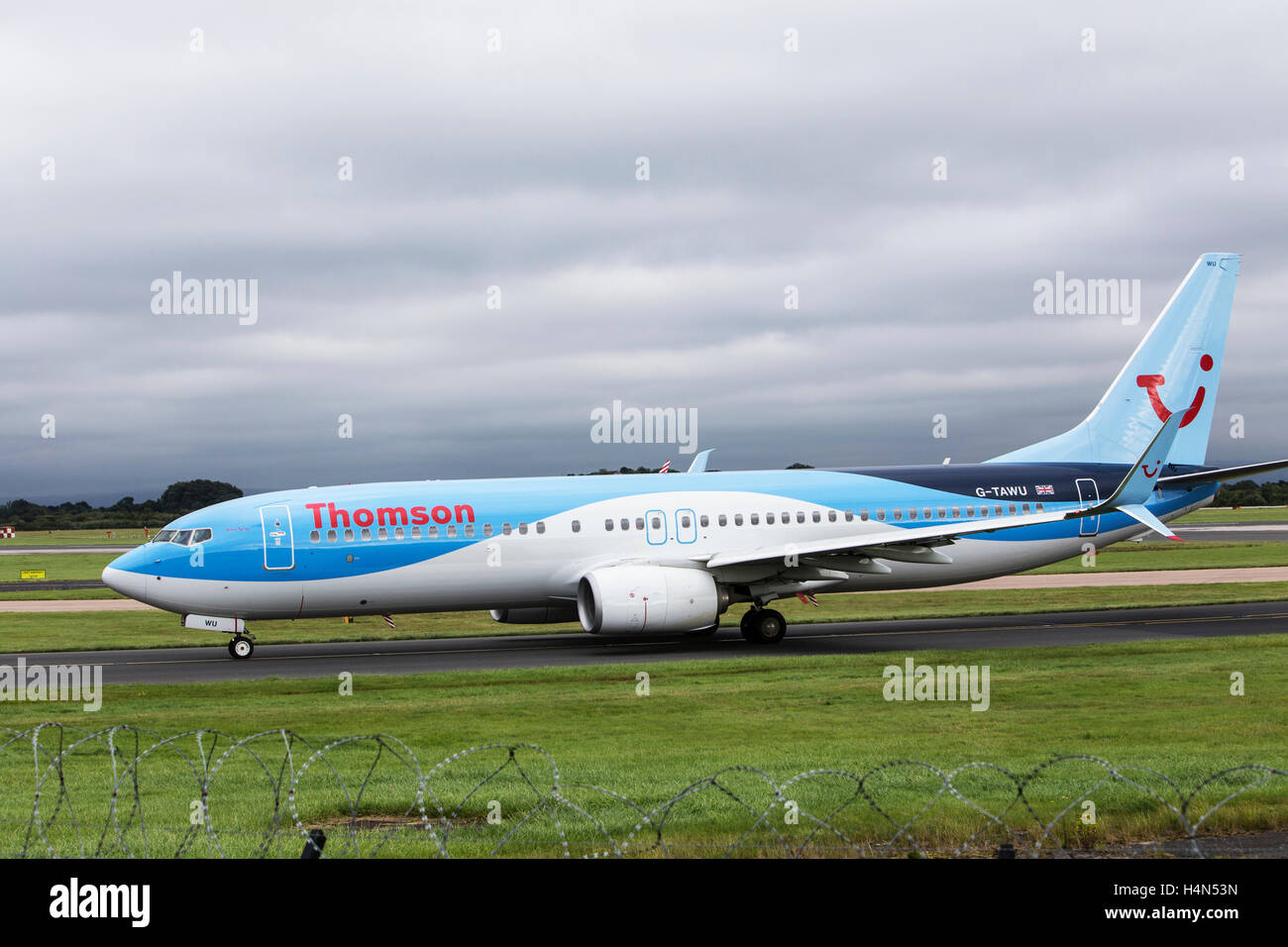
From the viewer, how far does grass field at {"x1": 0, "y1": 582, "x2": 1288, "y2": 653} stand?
38312 millimetres

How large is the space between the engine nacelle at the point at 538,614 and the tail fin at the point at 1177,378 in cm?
1552

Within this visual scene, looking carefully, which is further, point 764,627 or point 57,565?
point 57,565

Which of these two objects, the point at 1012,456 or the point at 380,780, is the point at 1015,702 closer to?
the point at 380,780

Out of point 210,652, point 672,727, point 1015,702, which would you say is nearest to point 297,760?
point 672,727

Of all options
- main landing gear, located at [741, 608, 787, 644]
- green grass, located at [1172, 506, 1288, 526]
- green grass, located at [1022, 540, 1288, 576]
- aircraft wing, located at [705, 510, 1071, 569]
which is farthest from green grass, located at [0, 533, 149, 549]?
green grass, located at [1172, 506, 1288, 526]

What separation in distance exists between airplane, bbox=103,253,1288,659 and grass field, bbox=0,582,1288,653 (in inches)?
163

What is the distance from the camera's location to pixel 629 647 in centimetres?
3422

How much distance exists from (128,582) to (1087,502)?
28015mm

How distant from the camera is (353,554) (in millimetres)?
31547

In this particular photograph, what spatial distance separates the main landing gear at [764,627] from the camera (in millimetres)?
33625

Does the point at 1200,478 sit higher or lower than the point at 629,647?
higher

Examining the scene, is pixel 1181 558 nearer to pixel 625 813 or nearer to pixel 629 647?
pixel 629 647

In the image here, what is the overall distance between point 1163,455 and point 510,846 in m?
29.4

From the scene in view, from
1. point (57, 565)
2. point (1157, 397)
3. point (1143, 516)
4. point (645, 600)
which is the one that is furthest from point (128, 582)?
point (57, 565)
